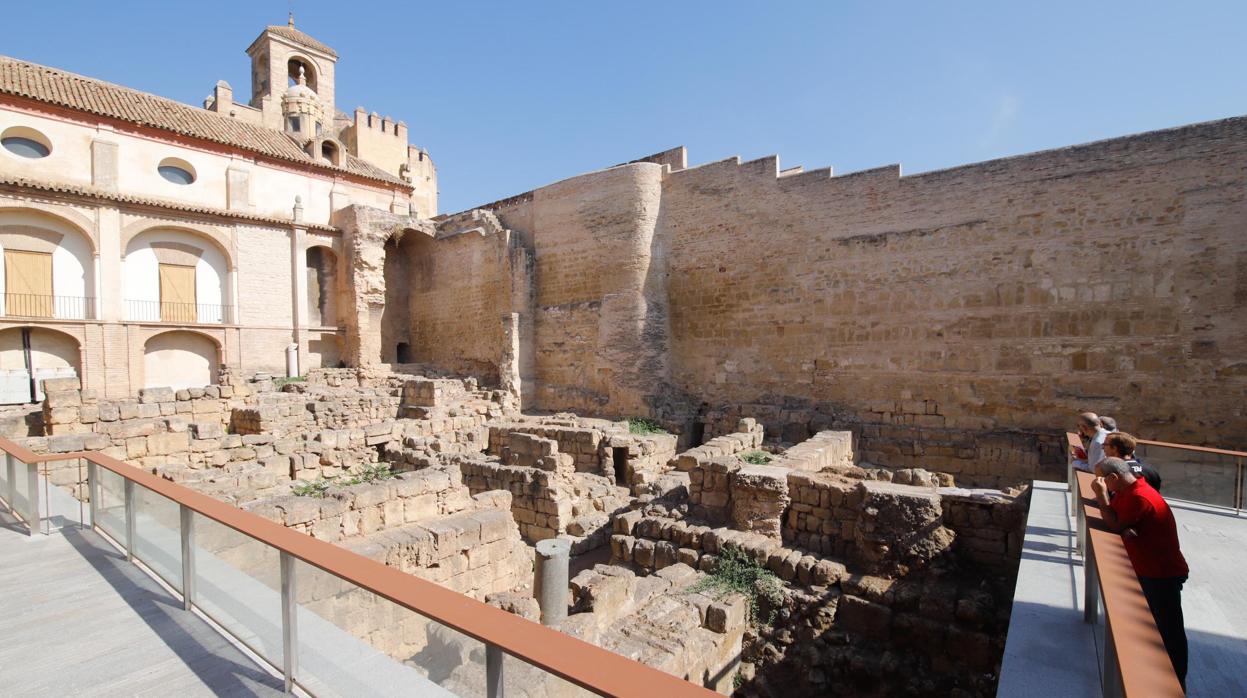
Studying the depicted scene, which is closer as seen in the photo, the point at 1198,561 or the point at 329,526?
the point at 1198,561

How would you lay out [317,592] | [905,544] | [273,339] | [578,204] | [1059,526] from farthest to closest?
[273,339], [578,204], [905,544], [1059,526], [317,592]

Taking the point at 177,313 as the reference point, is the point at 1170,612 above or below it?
below

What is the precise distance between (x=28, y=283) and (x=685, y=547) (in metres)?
22.8

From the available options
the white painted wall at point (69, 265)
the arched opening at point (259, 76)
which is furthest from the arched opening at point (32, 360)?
the arched opening at point (259, 76)

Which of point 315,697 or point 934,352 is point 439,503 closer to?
point 315,697

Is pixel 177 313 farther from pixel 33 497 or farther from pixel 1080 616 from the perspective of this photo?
pixel 1080 616

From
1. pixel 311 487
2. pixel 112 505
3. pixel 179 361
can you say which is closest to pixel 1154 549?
pixel 112 505

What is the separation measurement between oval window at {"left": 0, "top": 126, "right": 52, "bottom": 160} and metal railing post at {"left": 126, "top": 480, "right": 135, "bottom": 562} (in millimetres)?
21900

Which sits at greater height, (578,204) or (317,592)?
(578,204)

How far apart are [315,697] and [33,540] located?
4.03 m

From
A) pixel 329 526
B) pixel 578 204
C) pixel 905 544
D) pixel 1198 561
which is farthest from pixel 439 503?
pixel 578 204

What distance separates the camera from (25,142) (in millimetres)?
18406

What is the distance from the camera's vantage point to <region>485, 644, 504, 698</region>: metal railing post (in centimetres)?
184

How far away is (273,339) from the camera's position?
22844 mm
